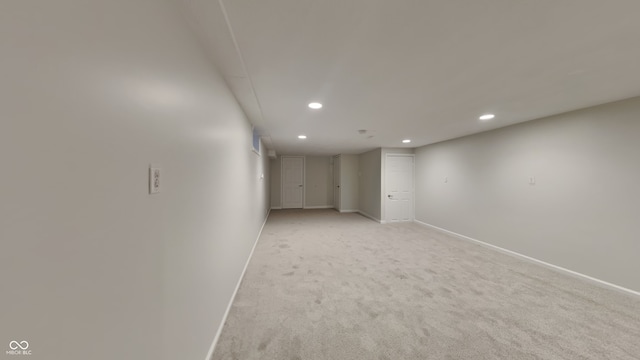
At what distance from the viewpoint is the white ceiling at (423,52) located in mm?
1167

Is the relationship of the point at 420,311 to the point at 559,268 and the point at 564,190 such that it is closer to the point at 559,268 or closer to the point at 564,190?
the point at 559,268

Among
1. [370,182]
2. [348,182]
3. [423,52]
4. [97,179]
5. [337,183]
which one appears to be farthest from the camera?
[337,183]

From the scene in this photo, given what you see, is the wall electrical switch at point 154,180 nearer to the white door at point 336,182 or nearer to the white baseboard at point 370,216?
the white baseboard at point 370,216

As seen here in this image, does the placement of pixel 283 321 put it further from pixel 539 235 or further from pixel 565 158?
pixel 565 158

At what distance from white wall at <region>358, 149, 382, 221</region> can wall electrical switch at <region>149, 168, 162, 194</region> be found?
5.74 m

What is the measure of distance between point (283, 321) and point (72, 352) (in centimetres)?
171

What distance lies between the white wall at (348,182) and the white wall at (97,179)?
6.71 m

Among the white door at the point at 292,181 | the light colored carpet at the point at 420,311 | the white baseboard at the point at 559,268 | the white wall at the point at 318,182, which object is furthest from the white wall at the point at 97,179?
the white wall at the point at 318,182

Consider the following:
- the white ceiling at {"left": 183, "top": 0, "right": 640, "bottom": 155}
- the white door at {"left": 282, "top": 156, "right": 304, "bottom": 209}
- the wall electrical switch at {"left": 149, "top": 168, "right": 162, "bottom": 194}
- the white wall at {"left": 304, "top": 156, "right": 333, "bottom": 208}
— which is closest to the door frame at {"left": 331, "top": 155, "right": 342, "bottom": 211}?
the white wall at {"left": 304, "top": 156, "right": 333, "bottom": 208}

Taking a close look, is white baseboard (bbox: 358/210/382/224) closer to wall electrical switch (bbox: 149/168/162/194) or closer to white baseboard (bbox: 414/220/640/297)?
white baseboard (bbox: 414/220/640/297)

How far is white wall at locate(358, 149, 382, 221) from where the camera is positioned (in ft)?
20.7

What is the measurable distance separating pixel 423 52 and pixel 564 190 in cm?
319

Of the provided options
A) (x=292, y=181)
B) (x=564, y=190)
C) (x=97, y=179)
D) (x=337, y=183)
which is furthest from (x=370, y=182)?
(x=97, y=179)

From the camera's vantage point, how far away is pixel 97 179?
619 millimetres
